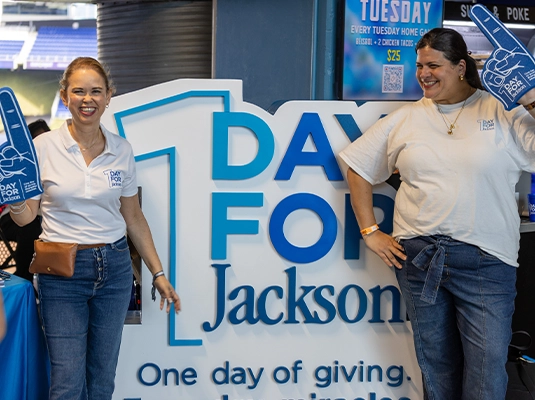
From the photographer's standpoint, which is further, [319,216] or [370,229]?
[319,216]

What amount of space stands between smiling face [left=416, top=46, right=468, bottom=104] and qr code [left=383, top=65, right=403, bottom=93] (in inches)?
63.4

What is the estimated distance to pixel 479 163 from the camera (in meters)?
2.39

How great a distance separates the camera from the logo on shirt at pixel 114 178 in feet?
7.65

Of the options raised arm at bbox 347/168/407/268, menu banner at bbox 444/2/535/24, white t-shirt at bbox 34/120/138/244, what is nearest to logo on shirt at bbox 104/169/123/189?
white t-shirt at bbox 34/120/138/244

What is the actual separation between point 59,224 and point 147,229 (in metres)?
0.34

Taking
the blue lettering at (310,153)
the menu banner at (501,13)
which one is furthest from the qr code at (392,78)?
the blue lettering at (310,153)

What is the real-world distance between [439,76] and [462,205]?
434 millimetres

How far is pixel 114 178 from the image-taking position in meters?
2.35

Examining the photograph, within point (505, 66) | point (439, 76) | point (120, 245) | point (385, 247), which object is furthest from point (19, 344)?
point (505, 66)

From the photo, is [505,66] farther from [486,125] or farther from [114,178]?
[114,178]

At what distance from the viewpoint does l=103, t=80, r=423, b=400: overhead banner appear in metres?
2.79

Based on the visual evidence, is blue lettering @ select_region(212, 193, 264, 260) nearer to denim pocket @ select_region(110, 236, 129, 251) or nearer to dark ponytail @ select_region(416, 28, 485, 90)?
denim pocket @ select_region(110, 236, 129, 251)

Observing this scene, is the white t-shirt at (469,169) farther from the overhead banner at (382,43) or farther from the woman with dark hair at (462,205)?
the overhead banner at (382,43)

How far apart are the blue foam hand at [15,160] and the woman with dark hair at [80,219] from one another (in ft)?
0.16
